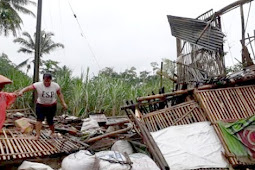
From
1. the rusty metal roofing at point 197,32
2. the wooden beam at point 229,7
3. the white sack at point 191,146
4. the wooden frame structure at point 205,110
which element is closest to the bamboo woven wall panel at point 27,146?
the wooden frame structure at point 205,110

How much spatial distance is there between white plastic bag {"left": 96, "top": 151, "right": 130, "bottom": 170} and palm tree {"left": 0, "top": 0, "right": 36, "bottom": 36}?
59.5 ft

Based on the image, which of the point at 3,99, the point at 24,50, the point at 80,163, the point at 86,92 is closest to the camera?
the point at 3,99

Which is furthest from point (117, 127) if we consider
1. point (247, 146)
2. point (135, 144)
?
point (247, 146)

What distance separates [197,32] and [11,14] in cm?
1661

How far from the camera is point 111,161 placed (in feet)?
13.1

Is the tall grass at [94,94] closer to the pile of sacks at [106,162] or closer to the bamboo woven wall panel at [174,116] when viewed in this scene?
the bamboo woven wall panel at [174,116]

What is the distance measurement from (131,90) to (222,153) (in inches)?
299

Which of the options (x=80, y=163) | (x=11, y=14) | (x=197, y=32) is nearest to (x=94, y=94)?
(x=197, y=32)

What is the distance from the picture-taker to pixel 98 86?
38.3 feet

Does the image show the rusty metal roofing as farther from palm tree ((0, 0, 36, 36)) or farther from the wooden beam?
palm tree ((0, 0, 36, 36))

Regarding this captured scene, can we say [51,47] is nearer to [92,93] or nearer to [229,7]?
[92,93]

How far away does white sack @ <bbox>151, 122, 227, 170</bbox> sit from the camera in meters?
4.77

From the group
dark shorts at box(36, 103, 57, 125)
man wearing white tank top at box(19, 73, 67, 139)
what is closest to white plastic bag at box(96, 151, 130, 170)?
man wearing white tank top at box(19, 73, 67, 139)

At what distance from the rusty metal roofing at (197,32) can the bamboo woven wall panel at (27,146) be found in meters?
4.33
